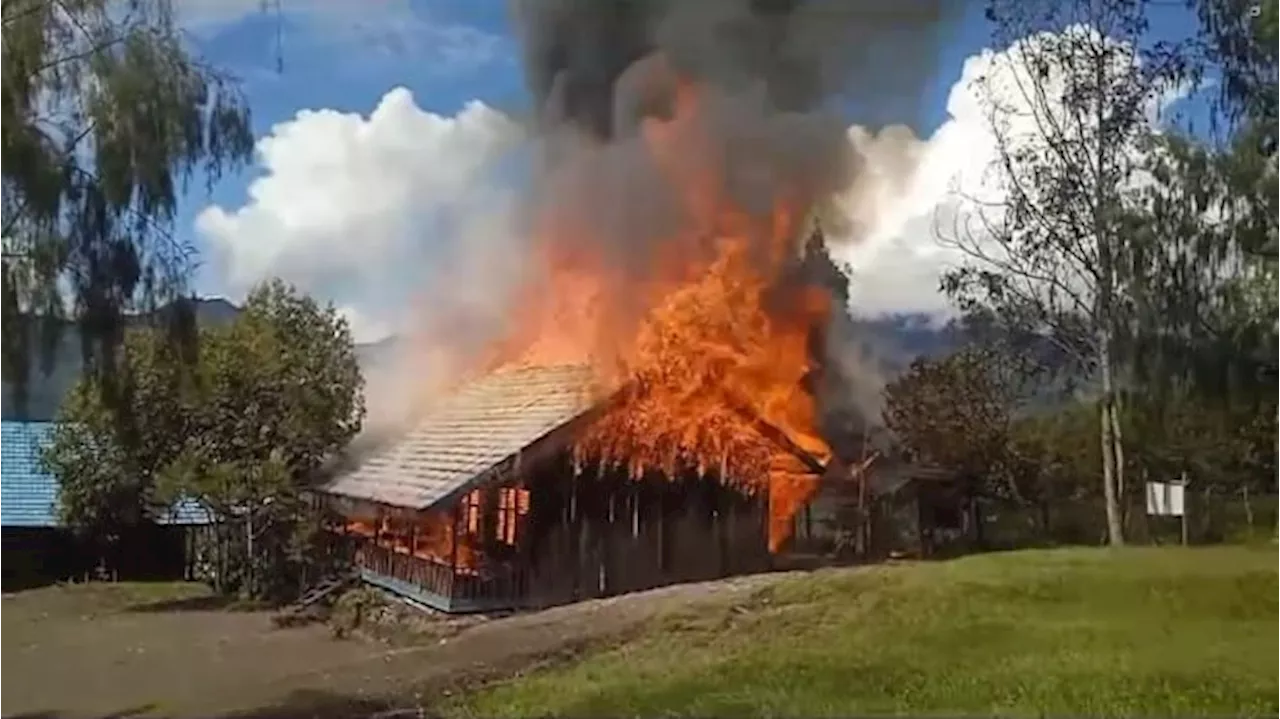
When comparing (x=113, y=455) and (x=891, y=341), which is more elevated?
(x=891, y=341)

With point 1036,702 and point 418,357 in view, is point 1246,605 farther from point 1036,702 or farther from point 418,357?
point 418,357

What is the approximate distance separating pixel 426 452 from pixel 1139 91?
9.28 metres

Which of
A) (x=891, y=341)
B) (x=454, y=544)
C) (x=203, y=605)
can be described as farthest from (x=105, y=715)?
(x=891, y=341)

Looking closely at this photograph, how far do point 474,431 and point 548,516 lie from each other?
124 centimetres

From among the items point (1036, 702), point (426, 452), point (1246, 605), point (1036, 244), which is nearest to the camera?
point (1036, 702)

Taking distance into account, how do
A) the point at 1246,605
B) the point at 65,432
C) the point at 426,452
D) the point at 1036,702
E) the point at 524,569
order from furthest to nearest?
the point at 65,432 < the point at 426,452 < the point at 524,569 < the point at 1246,605 < the point at 1036,702

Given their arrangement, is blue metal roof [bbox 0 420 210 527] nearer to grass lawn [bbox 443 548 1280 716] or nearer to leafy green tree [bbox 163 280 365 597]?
leafy green tree [bbox 163 280 365 597]

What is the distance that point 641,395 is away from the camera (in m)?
16.6

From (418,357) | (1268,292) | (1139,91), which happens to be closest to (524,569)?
(418,357)

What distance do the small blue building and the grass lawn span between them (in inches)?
392

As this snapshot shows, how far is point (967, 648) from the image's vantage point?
42.2ft

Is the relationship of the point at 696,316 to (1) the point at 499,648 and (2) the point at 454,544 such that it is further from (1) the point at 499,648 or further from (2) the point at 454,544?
(1) the point at 499,648

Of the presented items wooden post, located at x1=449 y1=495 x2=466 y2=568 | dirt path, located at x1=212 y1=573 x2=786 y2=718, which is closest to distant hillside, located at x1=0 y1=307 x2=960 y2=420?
wooden post, located at x1=449 y1=495 x2=466 y2=568

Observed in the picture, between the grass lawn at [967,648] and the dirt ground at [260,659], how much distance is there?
0.70 metres
